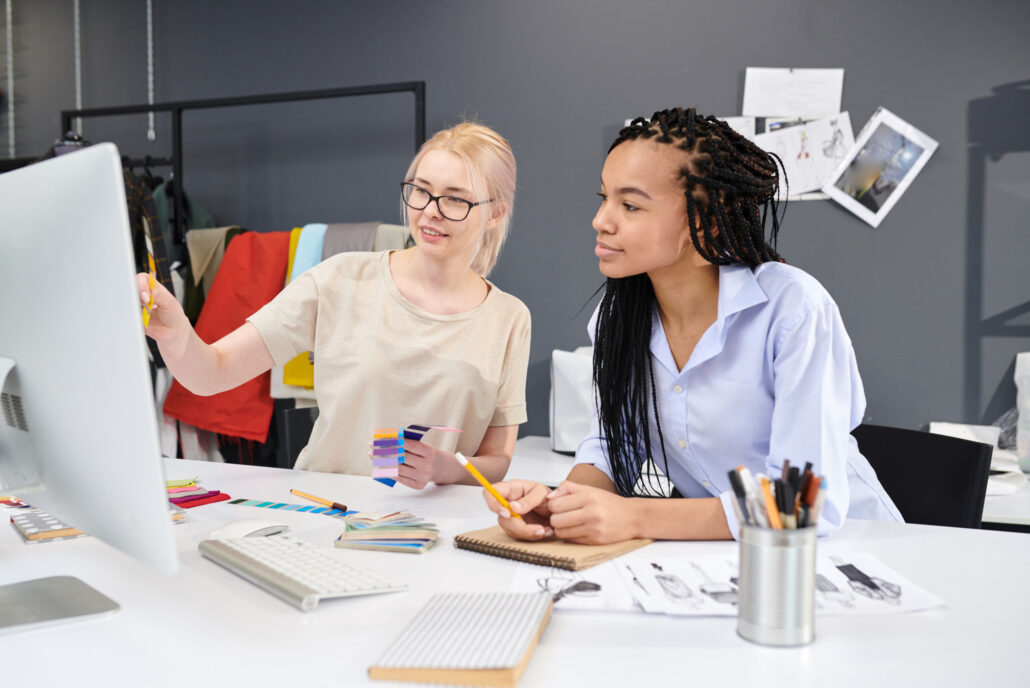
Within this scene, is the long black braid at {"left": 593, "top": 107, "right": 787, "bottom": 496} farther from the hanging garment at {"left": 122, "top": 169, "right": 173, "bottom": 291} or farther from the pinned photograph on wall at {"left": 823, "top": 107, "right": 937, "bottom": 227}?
the hanging garment at {"left": 122, "top": 169, "right": 173, "bottom": 291}

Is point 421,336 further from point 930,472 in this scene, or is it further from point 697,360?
point 930,472

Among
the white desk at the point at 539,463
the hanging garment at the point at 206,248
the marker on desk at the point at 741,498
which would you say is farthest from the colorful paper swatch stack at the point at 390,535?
the hanging garment at the point at 206,248

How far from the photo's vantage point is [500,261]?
279cm

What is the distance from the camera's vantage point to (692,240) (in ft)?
3.82

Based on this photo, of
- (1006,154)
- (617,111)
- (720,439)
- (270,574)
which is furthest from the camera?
(617,111)

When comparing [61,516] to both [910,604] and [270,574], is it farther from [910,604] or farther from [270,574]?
[910,604]

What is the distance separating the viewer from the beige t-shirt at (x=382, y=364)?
159 centimetres

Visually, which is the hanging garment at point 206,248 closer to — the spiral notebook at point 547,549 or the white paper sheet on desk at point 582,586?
the spiral notebook at point 547,549

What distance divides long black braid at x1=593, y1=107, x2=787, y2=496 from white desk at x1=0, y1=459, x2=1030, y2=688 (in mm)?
314

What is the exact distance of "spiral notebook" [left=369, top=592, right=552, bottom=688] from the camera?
63 cm

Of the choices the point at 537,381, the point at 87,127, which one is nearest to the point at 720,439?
the point at 537,381

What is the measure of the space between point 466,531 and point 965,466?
0.79 meters

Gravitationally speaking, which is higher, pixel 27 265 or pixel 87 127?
pixel 87 127

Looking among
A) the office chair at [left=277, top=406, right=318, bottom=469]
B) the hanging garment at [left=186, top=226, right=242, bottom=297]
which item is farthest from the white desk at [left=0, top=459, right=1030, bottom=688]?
the hanging garment at [left=186, top=226, right=242, bottom=297]
